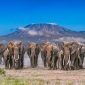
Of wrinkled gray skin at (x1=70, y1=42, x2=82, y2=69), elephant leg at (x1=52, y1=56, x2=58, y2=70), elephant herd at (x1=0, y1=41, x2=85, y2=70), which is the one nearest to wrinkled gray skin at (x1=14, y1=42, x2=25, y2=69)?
elephant herd at (x1=0, y1=41, x2=85, y2=70)

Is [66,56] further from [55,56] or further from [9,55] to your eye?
[9,55]

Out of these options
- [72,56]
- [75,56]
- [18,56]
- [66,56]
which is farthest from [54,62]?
[18,56]

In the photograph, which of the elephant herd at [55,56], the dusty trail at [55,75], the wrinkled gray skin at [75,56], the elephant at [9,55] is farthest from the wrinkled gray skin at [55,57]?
the dusty trail at [55,75]

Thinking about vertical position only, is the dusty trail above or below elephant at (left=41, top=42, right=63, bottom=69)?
below

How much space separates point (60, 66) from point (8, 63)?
424 cm

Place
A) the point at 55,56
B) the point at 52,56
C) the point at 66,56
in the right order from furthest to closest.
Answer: the point at 52,56, the point at 55,56, the point at 66,56

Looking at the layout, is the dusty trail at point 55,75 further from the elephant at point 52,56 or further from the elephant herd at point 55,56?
the elephant at point 52,56

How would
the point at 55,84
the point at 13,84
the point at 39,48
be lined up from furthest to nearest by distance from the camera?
the point at 39,48
the point at 55,84
the point at 13,84

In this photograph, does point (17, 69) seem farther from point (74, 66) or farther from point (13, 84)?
point (13, 84)

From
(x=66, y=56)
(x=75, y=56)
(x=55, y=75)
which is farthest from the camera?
(x=75, y=56)

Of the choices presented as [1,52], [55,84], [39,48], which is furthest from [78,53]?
[55,84]

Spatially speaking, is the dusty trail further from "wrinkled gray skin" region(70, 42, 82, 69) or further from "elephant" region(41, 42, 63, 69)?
"elephant" region(41, 42, 63, 69)

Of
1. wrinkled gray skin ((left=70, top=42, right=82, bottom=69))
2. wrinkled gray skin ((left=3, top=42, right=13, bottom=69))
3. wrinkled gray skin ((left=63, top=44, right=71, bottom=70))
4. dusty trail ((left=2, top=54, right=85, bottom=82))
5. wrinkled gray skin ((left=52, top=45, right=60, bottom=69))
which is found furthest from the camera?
wrinkled gray skin ((left=3, top=42, right=13, bottom=69))

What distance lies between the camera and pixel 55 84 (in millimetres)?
23984
